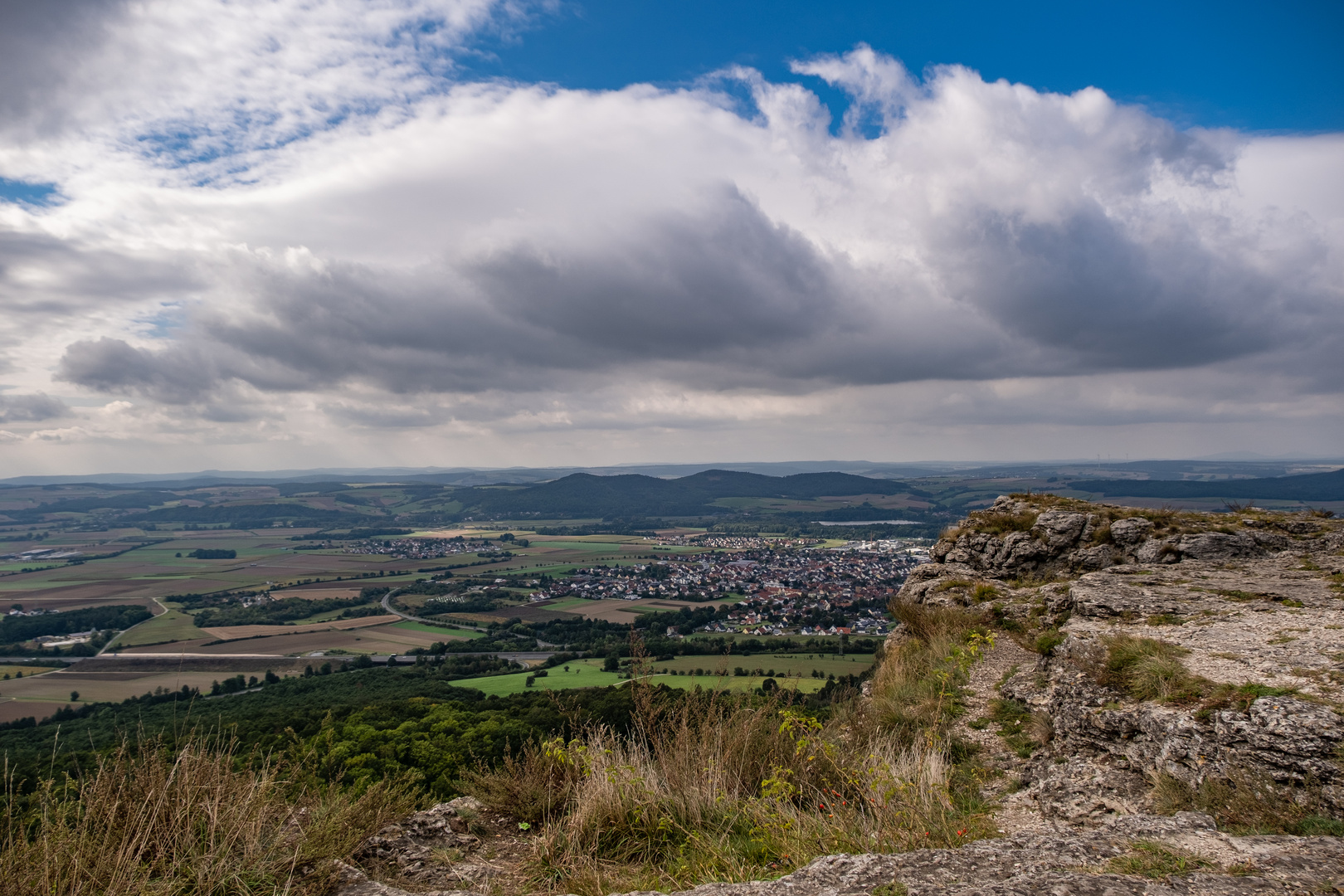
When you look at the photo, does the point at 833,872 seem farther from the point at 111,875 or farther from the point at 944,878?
the point at 111,875

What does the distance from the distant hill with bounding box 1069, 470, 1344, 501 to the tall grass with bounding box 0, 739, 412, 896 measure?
9850cm

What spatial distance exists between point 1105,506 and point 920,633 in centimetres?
683

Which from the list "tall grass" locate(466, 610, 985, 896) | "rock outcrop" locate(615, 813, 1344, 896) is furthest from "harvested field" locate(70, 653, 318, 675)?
"rock outcrop" locate(615, 813, 1344, 896)

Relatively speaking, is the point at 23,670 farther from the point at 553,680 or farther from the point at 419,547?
the point at 419,547

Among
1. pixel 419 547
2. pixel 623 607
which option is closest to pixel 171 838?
pixel 623 607

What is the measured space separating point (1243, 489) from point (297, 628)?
12544 cm

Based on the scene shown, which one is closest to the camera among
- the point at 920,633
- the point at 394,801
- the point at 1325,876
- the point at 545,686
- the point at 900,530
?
the point at 1325,876

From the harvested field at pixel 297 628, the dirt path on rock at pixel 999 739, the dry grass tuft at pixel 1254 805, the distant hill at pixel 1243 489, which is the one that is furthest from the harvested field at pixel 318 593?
the distant hill at pixel 1243 489

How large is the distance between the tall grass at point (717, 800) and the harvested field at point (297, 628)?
62.0m

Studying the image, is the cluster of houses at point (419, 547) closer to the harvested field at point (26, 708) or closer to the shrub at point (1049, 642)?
the harvested field at point (26, 708)

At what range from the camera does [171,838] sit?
3.95 meters

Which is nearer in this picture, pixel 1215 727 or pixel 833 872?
pixel 833 872

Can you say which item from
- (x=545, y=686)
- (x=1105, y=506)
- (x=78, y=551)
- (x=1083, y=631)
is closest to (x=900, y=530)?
(x=545, y=686)

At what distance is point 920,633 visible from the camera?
12453 millimetres
